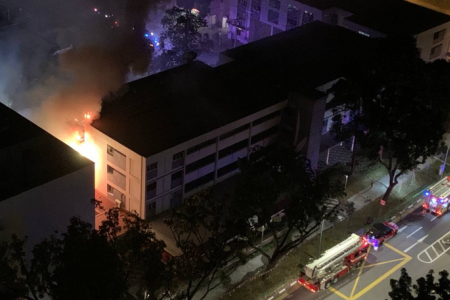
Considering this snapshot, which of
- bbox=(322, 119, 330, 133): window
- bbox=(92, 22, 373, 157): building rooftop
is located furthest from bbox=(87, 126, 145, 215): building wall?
bbox=(322, 119, 330, 133): window

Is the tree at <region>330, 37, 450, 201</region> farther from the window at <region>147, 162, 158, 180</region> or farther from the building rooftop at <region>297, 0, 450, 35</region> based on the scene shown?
the building rooftop at <region>297, 0, 450, 35</region>

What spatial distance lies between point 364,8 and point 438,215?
73.5 feet

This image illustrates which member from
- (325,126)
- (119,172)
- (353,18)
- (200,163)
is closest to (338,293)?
(200,163)

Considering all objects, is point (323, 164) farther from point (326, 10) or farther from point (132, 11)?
point (132, 11)

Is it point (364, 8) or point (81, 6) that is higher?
point (364, 8)

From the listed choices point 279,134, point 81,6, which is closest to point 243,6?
point 81,6

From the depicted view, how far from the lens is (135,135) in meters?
33.1

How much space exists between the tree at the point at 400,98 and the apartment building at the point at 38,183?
15.3 m

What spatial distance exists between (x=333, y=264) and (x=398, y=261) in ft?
15.3

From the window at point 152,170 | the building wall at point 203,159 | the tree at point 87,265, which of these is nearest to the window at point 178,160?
the building wall at point 203,159

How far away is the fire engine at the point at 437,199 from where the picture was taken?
3553 centimetres

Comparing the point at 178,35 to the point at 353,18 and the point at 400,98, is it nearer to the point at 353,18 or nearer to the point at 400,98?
the point at 353,18

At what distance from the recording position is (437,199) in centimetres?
3550

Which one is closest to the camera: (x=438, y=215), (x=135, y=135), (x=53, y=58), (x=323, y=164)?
(x=135, y=135)
